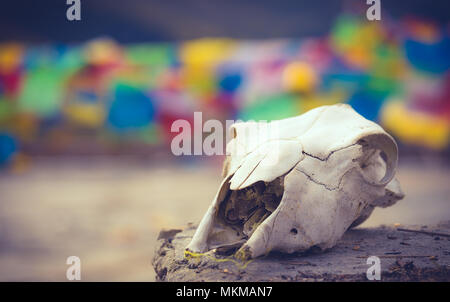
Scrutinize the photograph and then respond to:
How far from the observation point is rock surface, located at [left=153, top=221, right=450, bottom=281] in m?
2.81

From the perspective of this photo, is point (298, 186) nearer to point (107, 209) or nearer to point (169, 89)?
point (107, 209)

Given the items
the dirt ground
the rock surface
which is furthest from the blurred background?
the rock surface

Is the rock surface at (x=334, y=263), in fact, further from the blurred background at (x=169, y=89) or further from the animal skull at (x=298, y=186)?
the blurred background at (x=169, y=89)

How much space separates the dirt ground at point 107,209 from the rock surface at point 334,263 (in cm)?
249

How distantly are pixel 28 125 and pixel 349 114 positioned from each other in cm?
1010

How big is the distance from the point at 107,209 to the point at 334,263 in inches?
252

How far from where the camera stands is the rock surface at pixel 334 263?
9.21ft

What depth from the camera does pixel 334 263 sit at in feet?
9.80

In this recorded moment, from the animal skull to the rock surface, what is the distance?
91 millimetres

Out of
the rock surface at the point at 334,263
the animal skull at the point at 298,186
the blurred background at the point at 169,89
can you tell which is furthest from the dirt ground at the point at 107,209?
the animal skull at the point at 298,186

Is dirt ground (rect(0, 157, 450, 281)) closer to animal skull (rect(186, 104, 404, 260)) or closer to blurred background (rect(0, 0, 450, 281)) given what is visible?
blurred background (rect(0, 0, 450, 281))

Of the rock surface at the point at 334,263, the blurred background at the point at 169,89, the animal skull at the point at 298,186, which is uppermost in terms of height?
the blurred background at the point at 169,89
